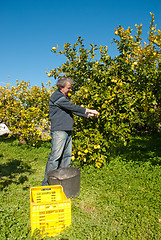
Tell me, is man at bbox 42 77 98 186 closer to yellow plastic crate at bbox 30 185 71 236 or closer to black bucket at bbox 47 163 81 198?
black bucket at bbox 47 163 81 198

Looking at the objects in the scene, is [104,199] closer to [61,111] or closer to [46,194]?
[46,194]

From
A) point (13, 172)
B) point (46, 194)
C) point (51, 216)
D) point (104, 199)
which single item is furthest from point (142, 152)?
point (51, 216)

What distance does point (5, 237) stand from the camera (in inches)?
86.6

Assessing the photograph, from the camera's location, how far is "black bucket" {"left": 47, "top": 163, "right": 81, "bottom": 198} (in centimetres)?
299

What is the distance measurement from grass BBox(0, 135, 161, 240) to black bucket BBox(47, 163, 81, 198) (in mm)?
138

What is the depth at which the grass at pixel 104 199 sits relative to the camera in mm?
2379

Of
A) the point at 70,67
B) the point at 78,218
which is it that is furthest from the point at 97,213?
the point at 70,67

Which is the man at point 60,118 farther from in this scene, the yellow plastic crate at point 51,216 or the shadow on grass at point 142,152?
the shadow on grass at point 142,152

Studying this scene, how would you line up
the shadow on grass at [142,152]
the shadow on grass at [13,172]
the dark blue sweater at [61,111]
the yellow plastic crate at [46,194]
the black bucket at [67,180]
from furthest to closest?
the shadow on grass at [142,152] → the shadow on grass at [13,172] → the dark blue sweater at [61,111] → the black bucket at [67,180] → the yellow plastic crate at [46,194]

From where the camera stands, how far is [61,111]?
10.6 ft

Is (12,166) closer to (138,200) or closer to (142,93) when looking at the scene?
(138,200)

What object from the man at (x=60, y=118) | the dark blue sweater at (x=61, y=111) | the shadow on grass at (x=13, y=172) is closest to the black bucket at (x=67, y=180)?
the man at (x=60, y=118)

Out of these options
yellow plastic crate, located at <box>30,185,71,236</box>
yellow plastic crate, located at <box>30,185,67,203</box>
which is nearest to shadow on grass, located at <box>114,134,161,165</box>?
yellow plastic crate, located at <box>30,185,67,203</box>

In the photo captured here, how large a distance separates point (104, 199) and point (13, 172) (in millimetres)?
2195
